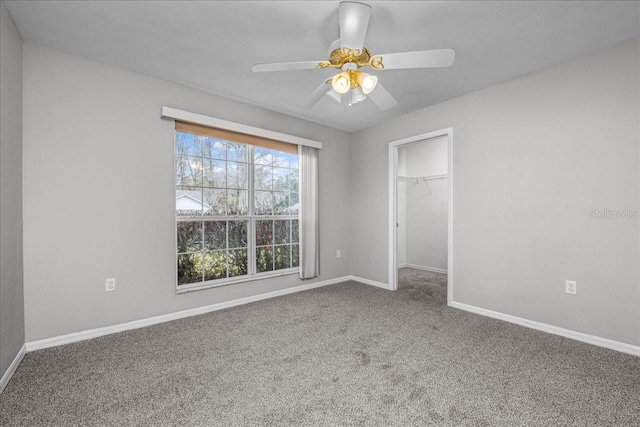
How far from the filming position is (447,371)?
1951mm

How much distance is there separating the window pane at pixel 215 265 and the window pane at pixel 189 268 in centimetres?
7

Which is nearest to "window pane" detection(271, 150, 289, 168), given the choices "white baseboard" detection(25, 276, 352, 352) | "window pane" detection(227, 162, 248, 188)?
"window pane" detection(227, 162, 248, 188)

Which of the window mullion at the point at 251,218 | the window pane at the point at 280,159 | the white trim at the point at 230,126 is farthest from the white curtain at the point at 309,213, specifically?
the window mullion at the point at 251,218

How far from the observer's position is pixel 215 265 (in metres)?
3.32

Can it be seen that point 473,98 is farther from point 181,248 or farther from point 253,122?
point 181,248

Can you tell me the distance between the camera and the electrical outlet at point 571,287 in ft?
8.21

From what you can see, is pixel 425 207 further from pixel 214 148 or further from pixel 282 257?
pixel 214 148

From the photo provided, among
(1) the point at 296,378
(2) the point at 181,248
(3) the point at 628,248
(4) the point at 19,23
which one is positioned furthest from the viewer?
(2) the point at 181,248

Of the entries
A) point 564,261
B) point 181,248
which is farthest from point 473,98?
point 181,248

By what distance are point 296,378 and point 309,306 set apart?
→ 1.47m

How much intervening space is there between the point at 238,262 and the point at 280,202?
976 millimetres

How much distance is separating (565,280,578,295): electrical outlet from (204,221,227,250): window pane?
134 inches

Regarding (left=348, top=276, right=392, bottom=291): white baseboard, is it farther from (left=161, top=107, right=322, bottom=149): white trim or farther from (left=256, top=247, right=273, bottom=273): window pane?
(left=161, top=107, right=322, bottom=149): white trim

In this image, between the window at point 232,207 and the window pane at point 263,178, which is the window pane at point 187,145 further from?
the window pane at point 263,178
